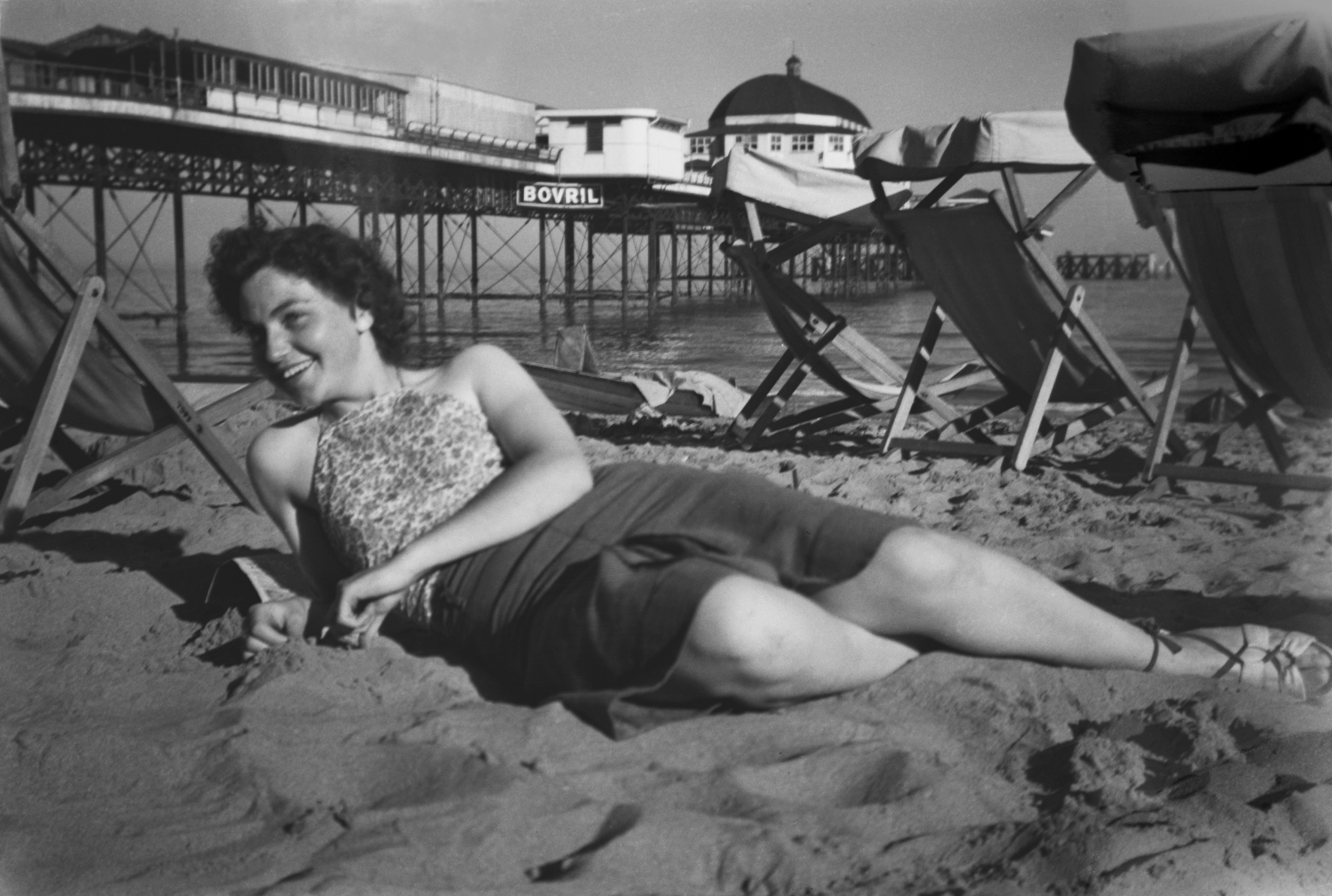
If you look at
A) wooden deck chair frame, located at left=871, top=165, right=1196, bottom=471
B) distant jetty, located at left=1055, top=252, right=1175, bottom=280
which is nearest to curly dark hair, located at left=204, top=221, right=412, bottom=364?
distant jetty, located at left=1055, top=252, right=1175, bottom=280

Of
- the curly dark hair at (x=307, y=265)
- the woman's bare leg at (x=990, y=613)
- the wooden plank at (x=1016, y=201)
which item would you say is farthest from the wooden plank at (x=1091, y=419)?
the curly dark hair at (x=307, y=265)

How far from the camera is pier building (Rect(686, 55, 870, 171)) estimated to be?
2.55 m

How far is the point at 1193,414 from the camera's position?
185 inches

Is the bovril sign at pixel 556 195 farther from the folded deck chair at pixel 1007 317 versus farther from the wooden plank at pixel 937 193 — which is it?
the wooden plank at pixel 937 193

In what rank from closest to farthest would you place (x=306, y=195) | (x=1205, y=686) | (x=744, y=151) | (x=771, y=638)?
1. (x=771, y=638)
2. (x=1205, y=686)
3. (x=306, y=195)
4. (x=744, y=151)

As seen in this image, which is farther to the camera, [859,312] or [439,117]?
[859,312]

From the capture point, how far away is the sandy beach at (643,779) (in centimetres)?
176

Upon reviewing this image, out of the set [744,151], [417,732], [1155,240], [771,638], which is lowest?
[417,732]

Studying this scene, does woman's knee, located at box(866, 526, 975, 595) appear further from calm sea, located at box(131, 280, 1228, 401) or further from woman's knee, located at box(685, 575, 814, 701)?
calm sea, located at box(131, 280, 1228, 401)

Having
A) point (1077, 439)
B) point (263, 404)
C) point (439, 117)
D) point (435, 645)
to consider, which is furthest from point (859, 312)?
point (435, 645)

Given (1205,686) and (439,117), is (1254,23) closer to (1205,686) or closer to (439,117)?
(1205,686)

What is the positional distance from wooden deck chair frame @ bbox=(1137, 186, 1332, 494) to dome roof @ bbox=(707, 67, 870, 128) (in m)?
0.98

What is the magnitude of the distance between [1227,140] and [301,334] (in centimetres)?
159

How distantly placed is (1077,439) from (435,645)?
3.02 m
